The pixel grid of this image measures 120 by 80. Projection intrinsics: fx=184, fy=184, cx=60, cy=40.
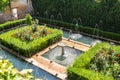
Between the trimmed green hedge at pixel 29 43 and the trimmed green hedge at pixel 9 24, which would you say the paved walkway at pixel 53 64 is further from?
the trimmed green hedge at pixel 9 24

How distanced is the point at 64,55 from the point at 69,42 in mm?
3188

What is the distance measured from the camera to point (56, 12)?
→ 91.8ft

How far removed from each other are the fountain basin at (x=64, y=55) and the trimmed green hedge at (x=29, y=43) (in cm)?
101

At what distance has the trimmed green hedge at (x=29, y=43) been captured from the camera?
17291mm

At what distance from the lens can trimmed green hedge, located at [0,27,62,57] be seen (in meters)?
17.3

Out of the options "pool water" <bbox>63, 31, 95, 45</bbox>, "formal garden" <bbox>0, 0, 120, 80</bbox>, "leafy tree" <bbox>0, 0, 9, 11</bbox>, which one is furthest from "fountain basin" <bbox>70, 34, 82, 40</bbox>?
"leafy tree" <bbox>0, 0, 9, 11</bbox>

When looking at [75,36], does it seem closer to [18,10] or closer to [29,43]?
[29,43]

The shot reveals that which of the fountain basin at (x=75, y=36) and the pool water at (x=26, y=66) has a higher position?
the fountain basin at (x=75, y=36)

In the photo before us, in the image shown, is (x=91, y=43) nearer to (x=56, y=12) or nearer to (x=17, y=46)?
(x=17, y=46)

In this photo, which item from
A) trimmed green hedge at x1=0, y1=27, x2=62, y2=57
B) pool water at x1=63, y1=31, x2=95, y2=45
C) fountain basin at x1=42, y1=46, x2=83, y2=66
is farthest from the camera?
pool water at x1=63, y1=31, x2=95, y2=45

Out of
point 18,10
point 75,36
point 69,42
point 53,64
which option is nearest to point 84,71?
point 53,64

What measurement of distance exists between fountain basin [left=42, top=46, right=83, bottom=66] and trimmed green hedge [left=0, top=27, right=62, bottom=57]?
101 cm

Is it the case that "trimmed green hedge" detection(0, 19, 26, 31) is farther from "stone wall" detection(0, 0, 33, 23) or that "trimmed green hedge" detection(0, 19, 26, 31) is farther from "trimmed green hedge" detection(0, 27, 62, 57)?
"trimmed green hedge" detection(0, 27, 62, 57)

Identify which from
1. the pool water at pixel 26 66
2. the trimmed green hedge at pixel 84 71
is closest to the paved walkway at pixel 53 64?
the pool water at pixel 26 66
